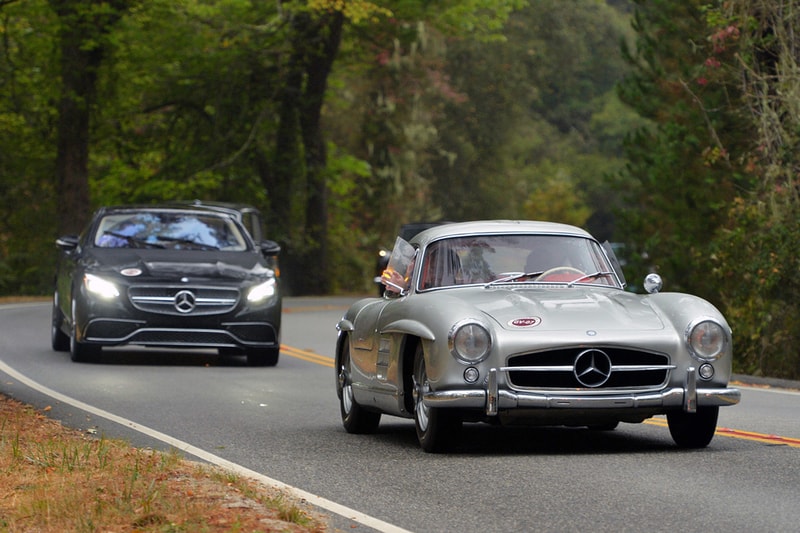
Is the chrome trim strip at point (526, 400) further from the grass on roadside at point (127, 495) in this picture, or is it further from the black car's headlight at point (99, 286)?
the black car's headlight at point (99, 286)

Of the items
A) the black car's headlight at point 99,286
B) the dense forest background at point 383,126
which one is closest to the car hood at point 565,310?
the dense forest background at point 383,126

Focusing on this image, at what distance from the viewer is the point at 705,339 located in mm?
10070

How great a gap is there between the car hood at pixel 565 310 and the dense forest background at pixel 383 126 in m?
7.61

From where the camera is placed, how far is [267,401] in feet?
47.0

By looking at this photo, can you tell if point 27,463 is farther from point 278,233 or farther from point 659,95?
point 278,233

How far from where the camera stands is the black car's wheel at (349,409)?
11.8 meters

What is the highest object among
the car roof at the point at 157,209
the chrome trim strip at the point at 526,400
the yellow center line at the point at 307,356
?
the car roof at the point at 157,209

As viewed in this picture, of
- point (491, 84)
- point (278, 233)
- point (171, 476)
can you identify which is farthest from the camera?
point (491, 84)

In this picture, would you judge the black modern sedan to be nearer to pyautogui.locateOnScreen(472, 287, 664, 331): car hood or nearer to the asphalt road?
the asphalt road

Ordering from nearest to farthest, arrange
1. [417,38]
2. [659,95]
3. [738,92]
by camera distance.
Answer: [738,92] < [659,95] < [417,38]

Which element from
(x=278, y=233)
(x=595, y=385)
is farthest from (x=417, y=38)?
(x=595, y=385)

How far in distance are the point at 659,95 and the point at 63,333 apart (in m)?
15.1

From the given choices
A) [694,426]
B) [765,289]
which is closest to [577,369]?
[694,426]

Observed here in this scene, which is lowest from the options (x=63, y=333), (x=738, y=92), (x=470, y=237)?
(x=63, y=333)
